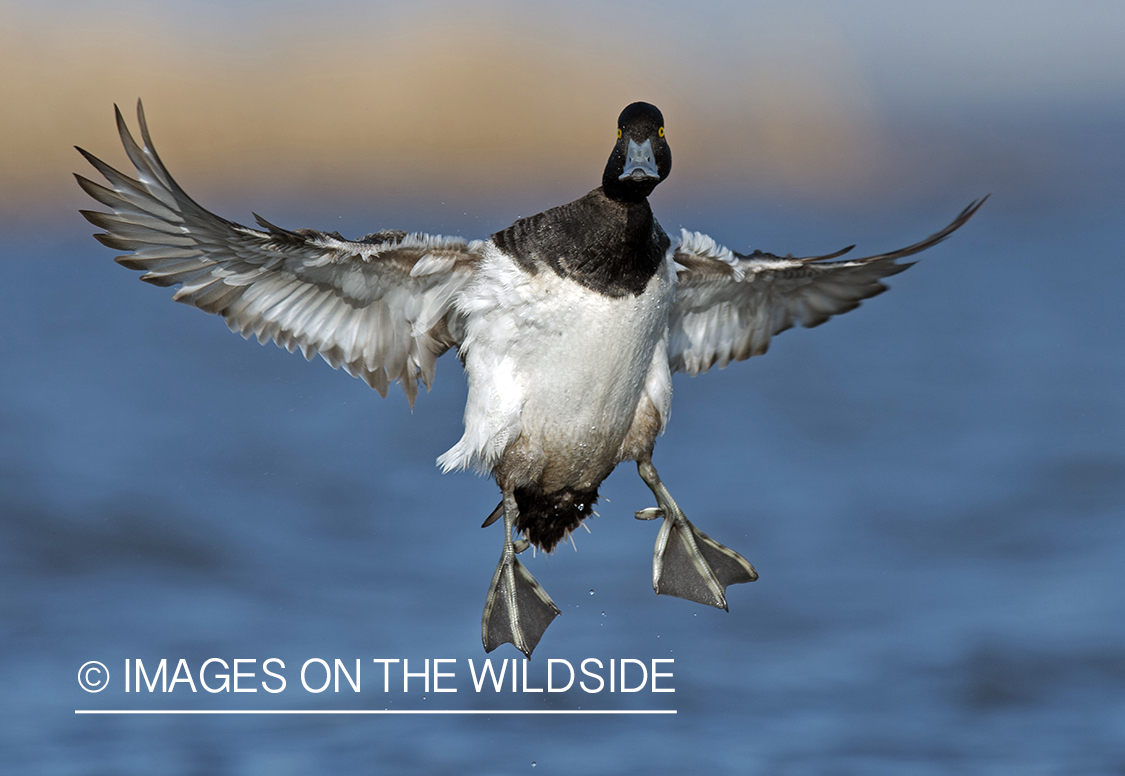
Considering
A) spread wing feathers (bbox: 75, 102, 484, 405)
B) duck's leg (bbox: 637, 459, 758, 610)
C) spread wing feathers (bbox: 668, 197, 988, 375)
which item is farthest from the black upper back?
duck's leg (bbox: 637, 459, 758, 610)

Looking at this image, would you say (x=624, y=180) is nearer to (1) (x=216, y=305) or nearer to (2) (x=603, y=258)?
(2) (x=603, y=258)

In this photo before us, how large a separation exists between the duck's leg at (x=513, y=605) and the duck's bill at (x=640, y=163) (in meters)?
1.39

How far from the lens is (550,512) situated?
17.6 feet

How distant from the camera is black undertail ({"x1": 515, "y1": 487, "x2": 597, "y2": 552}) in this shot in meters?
5.29

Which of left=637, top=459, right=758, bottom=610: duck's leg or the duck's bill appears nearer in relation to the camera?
the duck's bill

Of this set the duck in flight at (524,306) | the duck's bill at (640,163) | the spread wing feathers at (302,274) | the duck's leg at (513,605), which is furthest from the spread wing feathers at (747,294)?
the duck's leg at (513,605)

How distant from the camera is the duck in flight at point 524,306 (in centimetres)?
476

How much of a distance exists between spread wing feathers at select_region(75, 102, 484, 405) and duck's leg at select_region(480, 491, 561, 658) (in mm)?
811

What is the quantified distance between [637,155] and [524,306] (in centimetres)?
71

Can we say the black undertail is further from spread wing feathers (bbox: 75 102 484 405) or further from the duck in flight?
spread wing feathers (bbox: 75 102 484 405)

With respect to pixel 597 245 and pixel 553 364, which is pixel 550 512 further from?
pixel 597 245

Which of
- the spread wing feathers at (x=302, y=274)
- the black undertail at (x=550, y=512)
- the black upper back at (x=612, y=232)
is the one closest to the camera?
the spread wing feathers at (x=302, y=274)

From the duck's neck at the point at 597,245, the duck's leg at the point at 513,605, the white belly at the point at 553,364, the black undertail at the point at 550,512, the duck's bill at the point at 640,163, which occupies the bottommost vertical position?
the duck's leg at the point at 513,605

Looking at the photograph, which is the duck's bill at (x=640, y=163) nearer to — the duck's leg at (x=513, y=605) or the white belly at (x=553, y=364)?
the white belly at (x=553, y=364)
